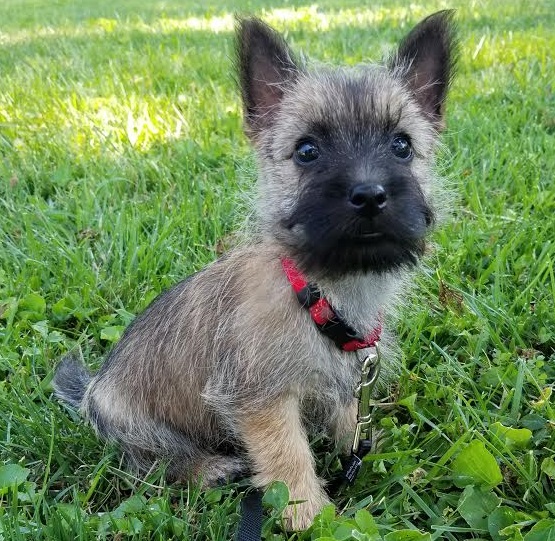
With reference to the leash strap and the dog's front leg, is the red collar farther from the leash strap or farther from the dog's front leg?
the leash strap

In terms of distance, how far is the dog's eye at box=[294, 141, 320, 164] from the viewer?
6.99 feet

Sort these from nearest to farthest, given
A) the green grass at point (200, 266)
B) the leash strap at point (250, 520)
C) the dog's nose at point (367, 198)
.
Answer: the dog's nose at point (367, 198), the leash strap at point (250, 520), the green grass at point (200, 266)

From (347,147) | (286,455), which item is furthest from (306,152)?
(286,455)

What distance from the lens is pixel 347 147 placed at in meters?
2.03

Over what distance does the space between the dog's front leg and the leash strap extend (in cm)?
11

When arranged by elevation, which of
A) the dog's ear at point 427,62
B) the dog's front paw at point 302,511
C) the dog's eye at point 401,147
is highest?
the dog's ear at point 427,62

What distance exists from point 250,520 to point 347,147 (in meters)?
1.25

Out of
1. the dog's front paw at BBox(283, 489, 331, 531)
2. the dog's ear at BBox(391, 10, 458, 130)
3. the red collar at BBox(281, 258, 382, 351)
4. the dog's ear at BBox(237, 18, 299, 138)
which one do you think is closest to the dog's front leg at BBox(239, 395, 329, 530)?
the dog's front paw at BBox(283, 489, 331, 531)

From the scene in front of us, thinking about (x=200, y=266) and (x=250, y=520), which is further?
(x=200, y=266)

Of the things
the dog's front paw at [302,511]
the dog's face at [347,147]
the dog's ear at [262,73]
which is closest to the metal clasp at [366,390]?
the dog's front paw at [302,511]

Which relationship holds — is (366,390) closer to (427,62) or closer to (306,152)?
(306,152)

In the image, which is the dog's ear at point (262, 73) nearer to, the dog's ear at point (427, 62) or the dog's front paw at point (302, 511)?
the dog's ear at point (427, 62)

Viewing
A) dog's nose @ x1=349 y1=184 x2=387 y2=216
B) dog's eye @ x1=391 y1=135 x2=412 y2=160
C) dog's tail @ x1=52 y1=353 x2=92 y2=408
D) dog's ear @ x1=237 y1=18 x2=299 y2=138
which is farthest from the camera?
dog's tail @ x1=52 y1=353 x2=92 y2=408

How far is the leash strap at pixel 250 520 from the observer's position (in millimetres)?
1904
